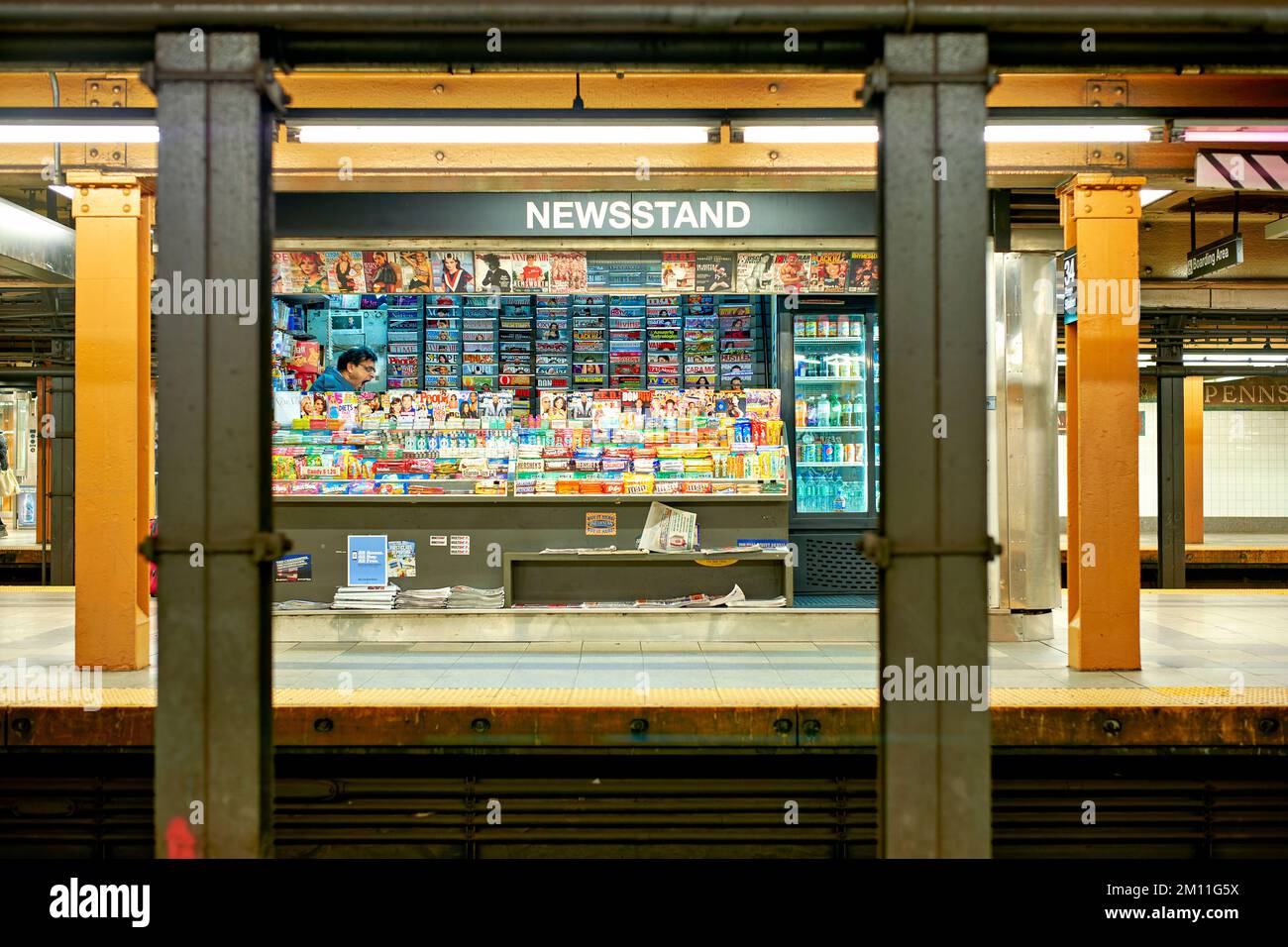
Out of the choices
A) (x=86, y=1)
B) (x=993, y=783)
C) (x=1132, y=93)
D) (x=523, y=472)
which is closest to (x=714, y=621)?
(x=523, y=472)

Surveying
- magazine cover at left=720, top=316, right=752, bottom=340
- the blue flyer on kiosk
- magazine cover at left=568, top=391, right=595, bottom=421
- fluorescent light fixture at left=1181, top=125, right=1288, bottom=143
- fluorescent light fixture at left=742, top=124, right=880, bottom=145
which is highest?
fluorescent light fixture at left=742, top=124, right=880, bottom=145

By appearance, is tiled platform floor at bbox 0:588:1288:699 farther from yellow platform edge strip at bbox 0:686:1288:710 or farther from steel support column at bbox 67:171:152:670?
steel support column at bbox 67:171:152:670

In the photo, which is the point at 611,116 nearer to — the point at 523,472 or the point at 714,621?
the point at 523,472

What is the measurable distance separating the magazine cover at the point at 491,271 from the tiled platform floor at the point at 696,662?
276 centimetres

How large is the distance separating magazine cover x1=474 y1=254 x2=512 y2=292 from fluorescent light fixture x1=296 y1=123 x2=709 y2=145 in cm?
193

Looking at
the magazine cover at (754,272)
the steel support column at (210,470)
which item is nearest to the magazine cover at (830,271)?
the magazine cover at (754,272)

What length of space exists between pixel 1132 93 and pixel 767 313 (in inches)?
159

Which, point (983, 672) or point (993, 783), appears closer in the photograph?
point (983, 672)

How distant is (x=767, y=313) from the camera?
27.5 feet

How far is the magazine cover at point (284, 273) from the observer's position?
20.4 ft

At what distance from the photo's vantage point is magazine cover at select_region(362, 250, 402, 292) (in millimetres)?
6203

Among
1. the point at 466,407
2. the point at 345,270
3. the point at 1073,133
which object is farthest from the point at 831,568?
the point at 345,270

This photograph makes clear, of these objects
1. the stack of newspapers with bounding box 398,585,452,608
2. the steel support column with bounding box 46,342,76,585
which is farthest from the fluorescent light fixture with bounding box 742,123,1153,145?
the steel support column with bounding box 46,342,76,585

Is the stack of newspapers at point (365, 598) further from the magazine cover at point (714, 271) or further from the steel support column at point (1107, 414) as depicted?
the steel support column at point (1107, 414)
